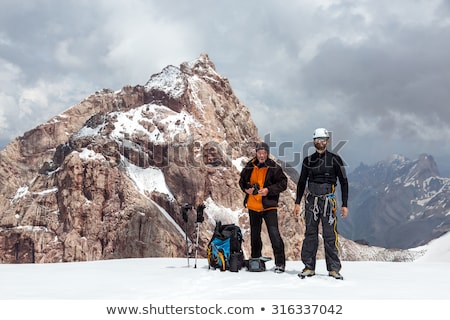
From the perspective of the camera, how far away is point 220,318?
607 centimetres

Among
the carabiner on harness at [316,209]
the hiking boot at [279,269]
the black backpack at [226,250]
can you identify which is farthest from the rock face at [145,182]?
the carabiner on harness at [316,209]

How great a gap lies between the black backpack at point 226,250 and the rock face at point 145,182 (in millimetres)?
72949

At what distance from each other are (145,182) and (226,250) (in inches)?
4617

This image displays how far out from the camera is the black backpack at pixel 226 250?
10188mm

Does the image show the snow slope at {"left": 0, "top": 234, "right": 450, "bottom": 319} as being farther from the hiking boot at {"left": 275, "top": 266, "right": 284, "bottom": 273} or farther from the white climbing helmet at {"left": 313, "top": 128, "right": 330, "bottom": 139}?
the white climbing helmet at {"left": 313, "top": 128, "right": 330, "bottom": 139}

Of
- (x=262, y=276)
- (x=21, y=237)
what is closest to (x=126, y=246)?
(x=21, y=237)

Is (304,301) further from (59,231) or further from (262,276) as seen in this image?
(59,231)

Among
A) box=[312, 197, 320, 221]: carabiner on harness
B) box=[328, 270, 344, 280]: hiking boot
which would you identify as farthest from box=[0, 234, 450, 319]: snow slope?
box=[312, 197, 320, 221]: carabiner on harness

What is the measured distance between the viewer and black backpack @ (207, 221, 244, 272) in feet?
33.4

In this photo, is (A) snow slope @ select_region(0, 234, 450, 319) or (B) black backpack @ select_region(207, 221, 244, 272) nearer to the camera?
(A) snow slope @ select_region(0, 234, 450, 319)

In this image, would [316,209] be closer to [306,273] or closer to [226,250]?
[306,273]

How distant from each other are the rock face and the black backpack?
239 ft

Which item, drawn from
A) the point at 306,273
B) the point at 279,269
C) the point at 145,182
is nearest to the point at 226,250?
the point at 279,269

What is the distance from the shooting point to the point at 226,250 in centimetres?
1034
